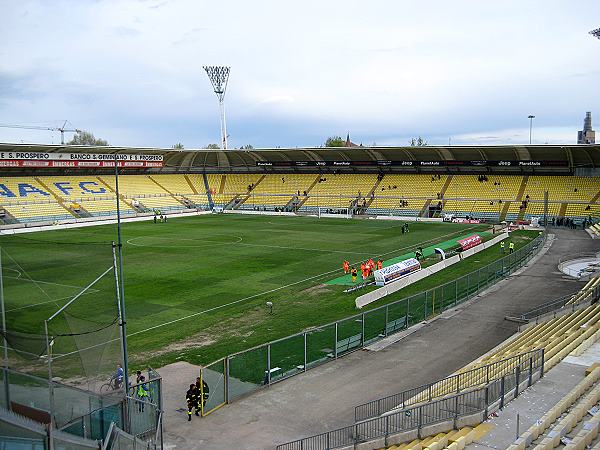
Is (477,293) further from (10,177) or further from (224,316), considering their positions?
(10,177)

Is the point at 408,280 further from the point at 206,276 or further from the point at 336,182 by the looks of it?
the point at 336,182

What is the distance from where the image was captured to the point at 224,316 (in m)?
23.6

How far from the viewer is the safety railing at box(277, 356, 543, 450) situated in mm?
11414

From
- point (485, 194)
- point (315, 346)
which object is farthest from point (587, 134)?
point (315, 346)

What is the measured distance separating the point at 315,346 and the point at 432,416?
25.2ft

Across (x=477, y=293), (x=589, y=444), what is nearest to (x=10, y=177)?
(x=477, y=293)

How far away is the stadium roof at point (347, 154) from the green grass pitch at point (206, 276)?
1312 cm

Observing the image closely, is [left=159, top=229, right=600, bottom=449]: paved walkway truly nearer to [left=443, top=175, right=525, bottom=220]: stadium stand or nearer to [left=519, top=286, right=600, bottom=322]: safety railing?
[left=519, top=286, right=600, bottom=322]: safety railing

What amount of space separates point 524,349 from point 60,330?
39.5 ft

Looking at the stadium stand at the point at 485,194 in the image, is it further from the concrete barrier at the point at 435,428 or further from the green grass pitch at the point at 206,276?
the concrete barrier at the point at 435,428

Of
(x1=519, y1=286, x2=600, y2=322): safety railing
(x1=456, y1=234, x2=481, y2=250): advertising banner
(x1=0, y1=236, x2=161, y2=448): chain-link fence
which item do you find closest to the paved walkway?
(x1=519, y1=286, x2=600, y2=322): safety railing

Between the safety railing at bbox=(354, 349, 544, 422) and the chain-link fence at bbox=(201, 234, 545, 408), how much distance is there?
3.33 metres

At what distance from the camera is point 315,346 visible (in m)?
18.9

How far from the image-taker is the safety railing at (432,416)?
1141 centimetres
